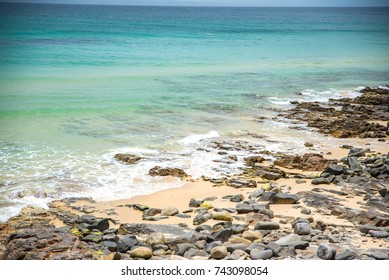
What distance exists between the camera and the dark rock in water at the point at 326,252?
4309 mm

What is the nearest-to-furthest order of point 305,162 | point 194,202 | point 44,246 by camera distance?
point 44,246
point 194,202
point 305,162

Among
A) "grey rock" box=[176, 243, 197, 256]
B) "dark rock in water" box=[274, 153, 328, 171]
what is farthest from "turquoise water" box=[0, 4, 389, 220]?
"grey rock" box=[176, 243, 197, 256]

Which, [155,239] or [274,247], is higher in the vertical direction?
[274,247]

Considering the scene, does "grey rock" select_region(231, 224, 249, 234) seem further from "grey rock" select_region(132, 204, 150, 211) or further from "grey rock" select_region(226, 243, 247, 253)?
"grey rock" select_region(132, 204, 150, 211)

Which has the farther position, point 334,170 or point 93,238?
point 334,170

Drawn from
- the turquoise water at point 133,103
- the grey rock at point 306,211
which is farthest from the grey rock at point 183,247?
the turquoise water at point 133,103

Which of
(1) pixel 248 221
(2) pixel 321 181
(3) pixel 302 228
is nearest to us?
(3) pixel 302 228

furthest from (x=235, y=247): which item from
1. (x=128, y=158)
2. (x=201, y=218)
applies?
(x=128, y=158)

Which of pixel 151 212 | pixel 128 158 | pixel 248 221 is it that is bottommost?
pixel 128 158

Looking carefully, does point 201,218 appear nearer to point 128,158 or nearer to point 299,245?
point 299,245

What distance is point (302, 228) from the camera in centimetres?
513

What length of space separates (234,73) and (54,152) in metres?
12.7

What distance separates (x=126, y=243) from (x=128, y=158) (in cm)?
370
